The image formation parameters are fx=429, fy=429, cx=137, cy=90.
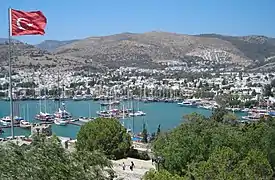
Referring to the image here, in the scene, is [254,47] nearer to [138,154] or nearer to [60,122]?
[60,122]

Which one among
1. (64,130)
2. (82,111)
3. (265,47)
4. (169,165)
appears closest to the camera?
(169,165)

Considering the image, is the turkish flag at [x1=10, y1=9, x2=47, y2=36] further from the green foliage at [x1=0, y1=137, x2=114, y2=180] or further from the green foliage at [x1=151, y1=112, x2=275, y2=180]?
the green foliage at [x1=151, y1=112, x2=275, y2=180]

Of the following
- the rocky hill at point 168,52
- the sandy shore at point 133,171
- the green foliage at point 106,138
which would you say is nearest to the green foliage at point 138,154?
the green foliage at point 106,138

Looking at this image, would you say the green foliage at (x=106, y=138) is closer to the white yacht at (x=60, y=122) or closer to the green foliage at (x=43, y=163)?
the green foliage at (x=43, y=163)

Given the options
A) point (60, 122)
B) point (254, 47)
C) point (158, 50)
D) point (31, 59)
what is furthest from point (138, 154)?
point (254, 47)

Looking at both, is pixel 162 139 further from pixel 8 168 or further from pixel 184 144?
pixel 8 168

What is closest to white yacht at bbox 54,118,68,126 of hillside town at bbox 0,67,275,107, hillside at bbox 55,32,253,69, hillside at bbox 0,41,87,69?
hillside town at bbox 0,67,275,107

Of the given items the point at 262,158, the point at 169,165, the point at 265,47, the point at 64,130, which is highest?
the point at 265,47

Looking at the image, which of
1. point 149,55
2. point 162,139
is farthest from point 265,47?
point 162,139
